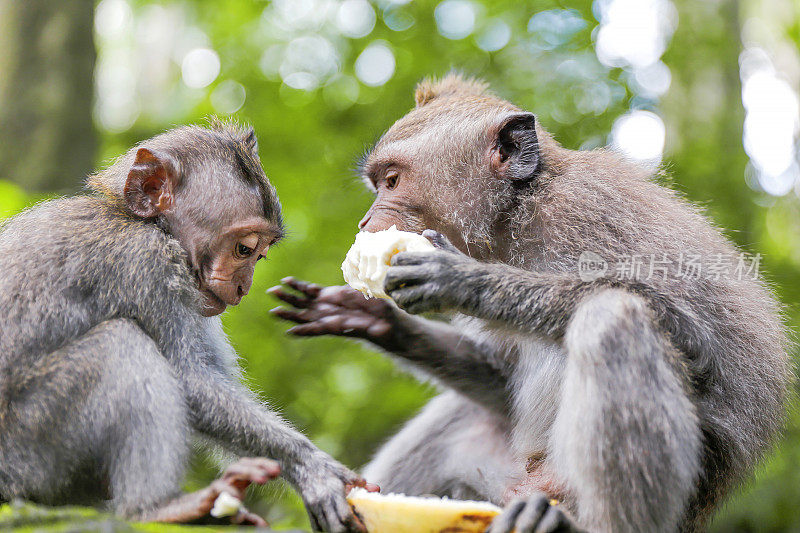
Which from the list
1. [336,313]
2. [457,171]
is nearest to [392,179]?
[457,171]

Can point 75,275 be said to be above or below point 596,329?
below

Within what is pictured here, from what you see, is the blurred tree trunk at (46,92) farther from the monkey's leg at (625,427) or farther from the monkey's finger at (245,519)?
the monkey's leg at (625,427)

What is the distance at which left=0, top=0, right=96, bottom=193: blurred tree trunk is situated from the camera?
851cm

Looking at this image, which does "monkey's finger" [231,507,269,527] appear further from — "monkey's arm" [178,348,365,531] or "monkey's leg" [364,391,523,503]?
"monkey's leg" [364,391,523,503]

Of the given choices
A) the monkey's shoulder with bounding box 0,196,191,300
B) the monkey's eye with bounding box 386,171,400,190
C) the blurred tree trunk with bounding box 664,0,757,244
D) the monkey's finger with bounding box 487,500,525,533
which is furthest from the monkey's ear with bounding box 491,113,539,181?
the blurred tree trunk with bounding box 664,0,757,244

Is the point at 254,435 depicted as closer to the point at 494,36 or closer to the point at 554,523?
the point at 554,523

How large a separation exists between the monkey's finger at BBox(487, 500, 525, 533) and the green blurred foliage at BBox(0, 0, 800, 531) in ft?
13.8

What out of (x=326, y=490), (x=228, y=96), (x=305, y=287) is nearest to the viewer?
(x=326, y=490)

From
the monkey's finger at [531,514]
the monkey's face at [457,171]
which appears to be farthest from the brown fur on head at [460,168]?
the monkey's finger at [531,514]

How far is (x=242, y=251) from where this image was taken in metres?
4.79

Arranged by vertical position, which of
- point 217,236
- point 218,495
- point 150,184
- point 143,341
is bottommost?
point 218,495

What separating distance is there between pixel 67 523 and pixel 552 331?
8.91ft

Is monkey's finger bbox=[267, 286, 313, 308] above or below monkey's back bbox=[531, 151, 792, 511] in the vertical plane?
below

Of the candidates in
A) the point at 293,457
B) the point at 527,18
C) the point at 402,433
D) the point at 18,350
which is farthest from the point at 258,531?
the point at 527,18
